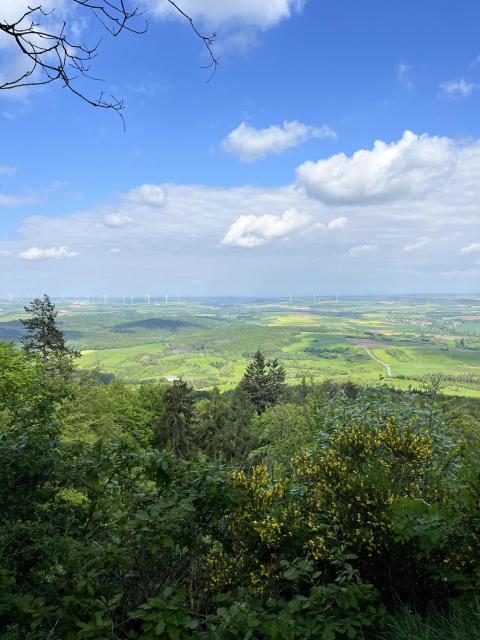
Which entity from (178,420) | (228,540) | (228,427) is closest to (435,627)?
(228,540)

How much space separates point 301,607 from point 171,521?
4.14ft

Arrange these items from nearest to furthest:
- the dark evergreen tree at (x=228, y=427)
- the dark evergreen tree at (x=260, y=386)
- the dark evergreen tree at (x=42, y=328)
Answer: the dark evergreen tree at (x=42, y=328), the dark evergreen tree at (x=228, y=427), the dark evergreen tree at (x=260, y=386)

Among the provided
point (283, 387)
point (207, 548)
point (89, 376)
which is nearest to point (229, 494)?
point (207, 548)

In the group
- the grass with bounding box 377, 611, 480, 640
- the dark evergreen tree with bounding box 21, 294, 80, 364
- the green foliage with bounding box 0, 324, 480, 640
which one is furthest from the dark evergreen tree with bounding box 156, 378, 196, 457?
the grass with bounding box 377, 611, 480, 640

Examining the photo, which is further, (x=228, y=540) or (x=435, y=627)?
(x=228, y=540)

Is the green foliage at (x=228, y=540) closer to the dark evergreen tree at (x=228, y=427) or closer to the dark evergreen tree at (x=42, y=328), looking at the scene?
the dark evergreen tree at (x=42, y=328)

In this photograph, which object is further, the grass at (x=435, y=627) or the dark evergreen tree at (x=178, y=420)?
the dark evergreen tree at (x=178, y=420)

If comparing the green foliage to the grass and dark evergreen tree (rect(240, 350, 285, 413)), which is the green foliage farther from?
dark evergreen tree (rect(240, 350, 285, 413))

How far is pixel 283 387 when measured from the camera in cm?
6475

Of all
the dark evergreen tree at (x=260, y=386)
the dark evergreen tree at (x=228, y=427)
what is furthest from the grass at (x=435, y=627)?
the dark evergreen tree at (x=260, y=386)

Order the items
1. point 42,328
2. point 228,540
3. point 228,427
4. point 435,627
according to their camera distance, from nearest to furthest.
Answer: point 435,627, point 228,540, point 42,328, point 228,427

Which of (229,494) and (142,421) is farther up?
(229,494)

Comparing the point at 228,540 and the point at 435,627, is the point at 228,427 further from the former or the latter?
the point at 435,627

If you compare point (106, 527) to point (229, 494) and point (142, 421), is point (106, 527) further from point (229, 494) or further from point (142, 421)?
point (142, 421)
